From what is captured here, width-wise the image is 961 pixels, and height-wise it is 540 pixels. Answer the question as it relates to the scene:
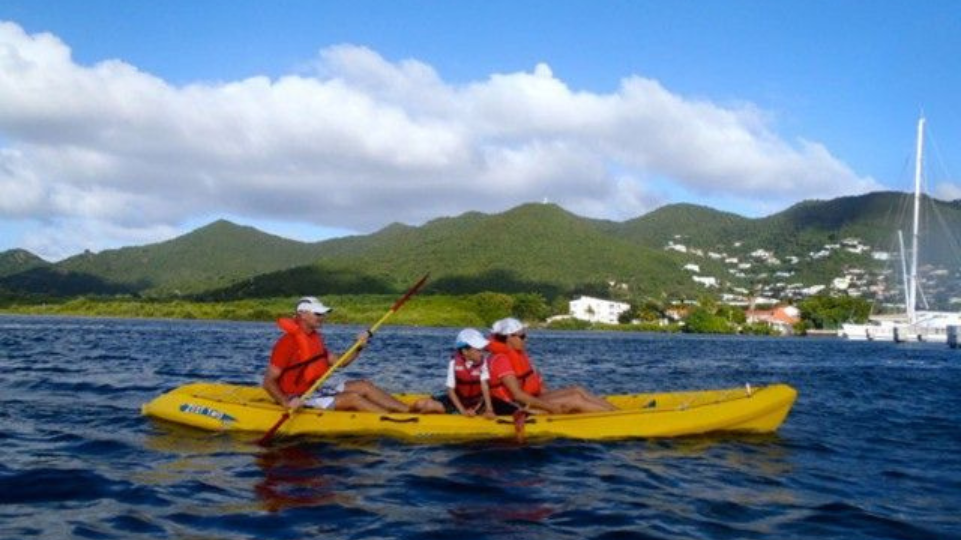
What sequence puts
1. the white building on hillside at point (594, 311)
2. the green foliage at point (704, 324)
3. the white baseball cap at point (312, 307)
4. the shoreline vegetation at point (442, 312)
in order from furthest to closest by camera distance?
the white building on hillside at point (594, 311) < the green foliage at point (704, 324) < the shoreline vegetation at point (442, 312) < the white baseball cap at point (312, 307)

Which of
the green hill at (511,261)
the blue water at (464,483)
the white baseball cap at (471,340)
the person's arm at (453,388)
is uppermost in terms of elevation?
the green hill at (511,261)

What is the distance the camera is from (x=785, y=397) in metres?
12.1

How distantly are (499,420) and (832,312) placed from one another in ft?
322

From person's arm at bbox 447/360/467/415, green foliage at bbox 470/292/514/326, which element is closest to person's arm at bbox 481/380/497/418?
person's arm at bbox 447/360/467/415

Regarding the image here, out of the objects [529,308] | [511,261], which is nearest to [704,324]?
[529,308]

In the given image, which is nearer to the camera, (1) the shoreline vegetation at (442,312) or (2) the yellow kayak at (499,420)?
(2) the yellow kayak at (499,420)

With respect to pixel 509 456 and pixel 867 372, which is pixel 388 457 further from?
pixel 867 372

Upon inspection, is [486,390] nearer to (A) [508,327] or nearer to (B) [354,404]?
(A) [508,327]

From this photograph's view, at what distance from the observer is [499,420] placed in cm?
1115

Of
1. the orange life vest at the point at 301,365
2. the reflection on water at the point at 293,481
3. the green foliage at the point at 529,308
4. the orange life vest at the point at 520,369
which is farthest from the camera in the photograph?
the green foliage at the point at 529,308

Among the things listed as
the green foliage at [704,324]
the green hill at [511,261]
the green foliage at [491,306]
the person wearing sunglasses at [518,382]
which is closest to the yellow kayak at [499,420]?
the person wearing sunglasses at [518,382]

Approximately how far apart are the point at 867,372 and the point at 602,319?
71.6 meters

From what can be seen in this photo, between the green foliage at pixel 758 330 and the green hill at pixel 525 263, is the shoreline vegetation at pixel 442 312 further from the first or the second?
the green hill at pixel 525 263

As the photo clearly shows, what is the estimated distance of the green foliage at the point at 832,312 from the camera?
3954 inches
